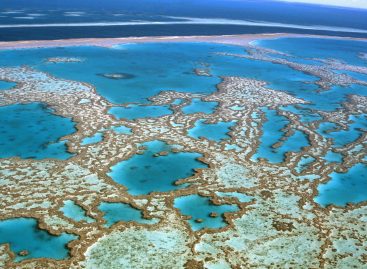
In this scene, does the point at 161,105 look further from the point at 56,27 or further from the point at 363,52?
the point at 363,52

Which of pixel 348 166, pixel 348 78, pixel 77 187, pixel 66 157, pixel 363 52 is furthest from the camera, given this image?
pixel 363 52

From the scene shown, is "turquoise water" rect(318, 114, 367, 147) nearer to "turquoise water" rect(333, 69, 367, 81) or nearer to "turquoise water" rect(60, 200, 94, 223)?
"turquoise water" rect(333, 69, 367, 81)

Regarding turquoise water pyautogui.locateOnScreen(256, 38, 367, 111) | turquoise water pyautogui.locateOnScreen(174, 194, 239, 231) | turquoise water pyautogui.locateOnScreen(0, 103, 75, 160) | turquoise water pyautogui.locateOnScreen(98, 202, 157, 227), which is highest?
turquoise water pyautogui.locateOnScreen(256, 38, 367, 111)

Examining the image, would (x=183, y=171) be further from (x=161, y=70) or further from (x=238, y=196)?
(x=161, y=70)

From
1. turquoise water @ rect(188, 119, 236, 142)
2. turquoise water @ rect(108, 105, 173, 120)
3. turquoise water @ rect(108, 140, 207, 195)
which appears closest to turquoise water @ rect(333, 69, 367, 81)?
turquoise water @ rect(188, 119, 236, 142)

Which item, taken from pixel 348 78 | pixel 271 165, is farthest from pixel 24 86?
pixel 348 78

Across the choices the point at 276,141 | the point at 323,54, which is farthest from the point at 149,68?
the point at 323,54
